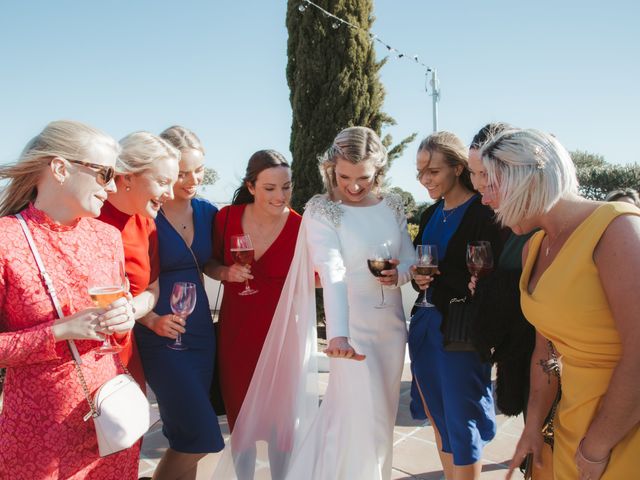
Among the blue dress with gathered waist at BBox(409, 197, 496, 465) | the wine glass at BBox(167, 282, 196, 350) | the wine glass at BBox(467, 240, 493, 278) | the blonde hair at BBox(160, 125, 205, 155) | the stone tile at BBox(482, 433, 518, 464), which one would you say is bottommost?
the stone tile at BBox(482, 433, 518, 464)

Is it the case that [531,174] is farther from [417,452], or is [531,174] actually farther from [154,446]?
[154,446]

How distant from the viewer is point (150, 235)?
2877mm

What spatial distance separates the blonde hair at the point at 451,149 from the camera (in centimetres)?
309

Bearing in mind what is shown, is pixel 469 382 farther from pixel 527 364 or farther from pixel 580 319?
pixel 580 319

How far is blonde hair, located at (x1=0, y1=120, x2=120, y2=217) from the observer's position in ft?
6.44

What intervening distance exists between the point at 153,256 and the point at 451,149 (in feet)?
5.81

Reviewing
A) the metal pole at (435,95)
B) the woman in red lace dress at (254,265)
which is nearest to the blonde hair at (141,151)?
the woman in red lace dress at (254,265)

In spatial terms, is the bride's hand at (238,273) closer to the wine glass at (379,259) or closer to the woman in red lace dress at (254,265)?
the woman in red lace dress at (254,265)

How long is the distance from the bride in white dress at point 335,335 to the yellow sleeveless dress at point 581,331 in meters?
1.17

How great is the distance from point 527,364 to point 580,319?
0.86m

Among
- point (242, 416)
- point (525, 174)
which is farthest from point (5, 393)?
point (525, 174)

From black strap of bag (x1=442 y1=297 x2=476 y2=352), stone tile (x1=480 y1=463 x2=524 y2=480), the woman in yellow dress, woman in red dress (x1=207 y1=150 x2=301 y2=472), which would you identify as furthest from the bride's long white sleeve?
stone tile (x1=480 y1=463 x2=524 y2=480)

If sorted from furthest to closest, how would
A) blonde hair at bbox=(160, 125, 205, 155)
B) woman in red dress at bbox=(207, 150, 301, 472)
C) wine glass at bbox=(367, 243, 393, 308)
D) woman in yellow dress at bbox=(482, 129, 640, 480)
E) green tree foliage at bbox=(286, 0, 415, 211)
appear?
green tree foliage at bbox=(286, 0, 415, 211) < woman in red dress at bbox=(207, 150, 301, 472) < blonde hair at bbox=(160, 125, 205, 155) < wine glass at bbox=(367, 243, 393, 308) < woman in yellow dress at bbox=(482, 129, 640, 480)

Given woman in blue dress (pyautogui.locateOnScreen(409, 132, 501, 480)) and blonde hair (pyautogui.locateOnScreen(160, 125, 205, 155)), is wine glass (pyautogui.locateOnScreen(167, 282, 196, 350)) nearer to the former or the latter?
blonde hair (pyautogui.locateOnScreen(160, 125, 205, 155))
